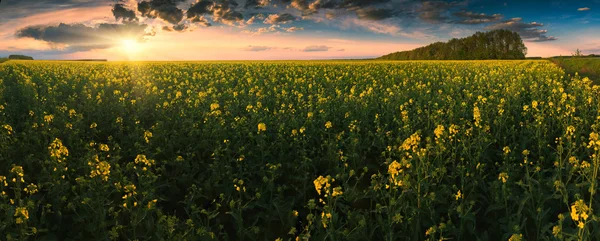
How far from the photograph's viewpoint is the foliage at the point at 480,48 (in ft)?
292

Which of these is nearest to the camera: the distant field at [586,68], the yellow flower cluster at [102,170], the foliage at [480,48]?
the yellow flower cluster at [102,170]

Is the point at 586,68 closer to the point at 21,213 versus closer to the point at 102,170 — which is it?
the point at 102,170

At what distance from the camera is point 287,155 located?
7.49 metres

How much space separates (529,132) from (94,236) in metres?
7.87

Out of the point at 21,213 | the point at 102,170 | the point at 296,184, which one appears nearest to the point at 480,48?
the point at 296,184

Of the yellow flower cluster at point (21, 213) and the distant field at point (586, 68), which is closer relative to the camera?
the yellow flower cluster at point (21, 213)

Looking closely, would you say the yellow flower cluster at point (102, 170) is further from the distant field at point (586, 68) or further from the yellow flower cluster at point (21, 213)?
the distant field at point (586, 68)

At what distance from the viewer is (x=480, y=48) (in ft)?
295

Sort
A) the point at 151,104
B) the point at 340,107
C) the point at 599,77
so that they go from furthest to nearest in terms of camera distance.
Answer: the point at 599,77
the point at 151,104
the point at 340,107

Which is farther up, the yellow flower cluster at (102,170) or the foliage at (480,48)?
the foliage at (480,48)

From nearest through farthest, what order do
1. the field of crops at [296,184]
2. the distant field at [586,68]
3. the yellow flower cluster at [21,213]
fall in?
1. the yellow flower cluster at [21,213]
2. the field of crops at [296,184]
3. the distant field at [586,68]

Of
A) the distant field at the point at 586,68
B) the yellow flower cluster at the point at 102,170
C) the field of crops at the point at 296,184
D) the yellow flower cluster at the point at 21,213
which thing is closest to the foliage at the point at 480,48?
the distant field at the point at 586,68

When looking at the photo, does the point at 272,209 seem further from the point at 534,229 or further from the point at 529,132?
the point at 529,132

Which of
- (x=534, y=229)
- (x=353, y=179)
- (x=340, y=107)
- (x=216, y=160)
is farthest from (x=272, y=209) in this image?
(x=340, y=107)
